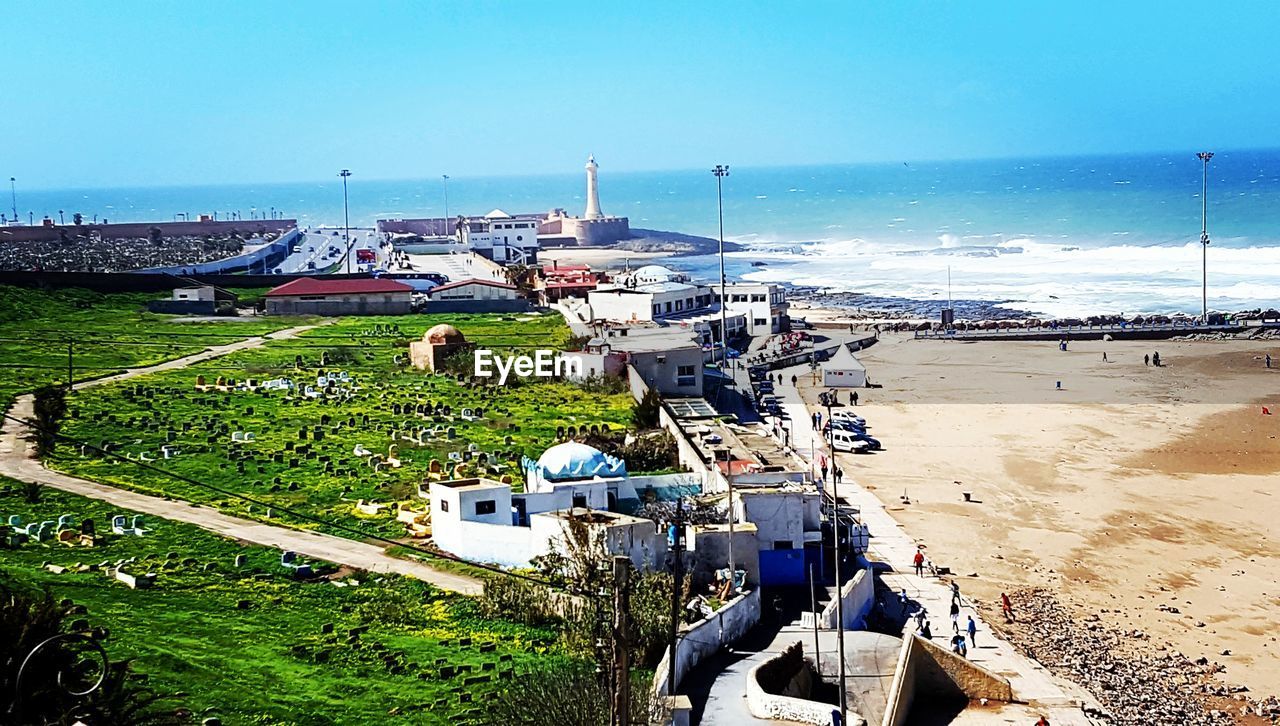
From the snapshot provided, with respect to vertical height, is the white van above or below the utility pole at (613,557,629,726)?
below

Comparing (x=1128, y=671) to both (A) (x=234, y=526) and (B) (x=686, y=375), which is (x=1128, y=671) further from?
(B) (x=686, y=375)

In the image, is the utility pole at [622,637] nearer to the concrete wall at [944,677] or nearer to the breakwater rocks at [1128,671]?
the concrete wall at [944,677]

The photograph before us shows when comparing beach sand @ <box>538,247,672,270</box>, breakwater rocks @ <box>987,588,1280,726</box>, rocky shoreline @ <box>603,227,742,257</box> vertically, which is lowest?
breakwater rocks @ <box>987,588,1280,726</box>

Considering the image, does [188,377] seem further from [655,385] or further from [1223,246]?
[1223,246]

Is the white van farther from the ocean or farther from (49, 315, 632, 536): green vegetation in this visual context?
the ocean

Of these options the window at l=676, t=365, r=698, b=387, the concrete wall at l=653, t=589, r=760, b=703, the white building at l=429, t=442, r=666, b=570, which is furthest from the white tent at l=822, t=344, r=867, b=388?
the concrete wall at l=653, t=589, r=760, b=703

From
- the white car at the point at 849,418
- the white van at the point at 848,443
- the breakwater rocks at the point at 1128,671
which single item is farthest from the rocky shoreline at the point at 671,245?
the breakwater rocks at the point at 1128,671

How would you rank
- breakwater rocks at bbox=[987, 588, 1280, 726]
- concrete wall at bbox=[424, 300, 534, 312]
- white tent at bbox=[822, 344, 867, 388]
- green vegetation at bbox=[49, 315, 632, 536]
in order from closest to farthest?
1. breakwater rocks at bbox=[987, 588, 1280, 726]
2. green vegetation at bbox=[49, 315, 632, 536]
3. white tent at bbox=[822, 344, 867, 388]
4. concrete wall at bbox=[424, 300, 534, 312]
